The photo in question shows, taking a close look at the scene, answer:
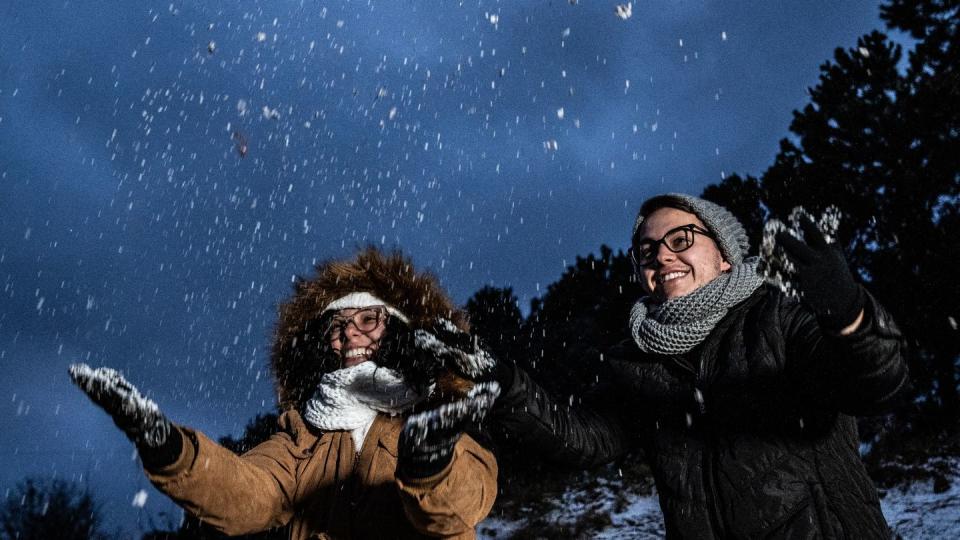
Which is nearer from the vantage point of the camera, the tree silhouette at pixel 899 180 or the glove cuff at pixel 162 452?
the glove cuff at pixel 162 452

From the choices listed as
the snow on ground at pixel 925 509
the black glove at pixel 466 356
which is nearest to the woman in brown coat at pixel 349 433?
the black glove at pixel 466 356

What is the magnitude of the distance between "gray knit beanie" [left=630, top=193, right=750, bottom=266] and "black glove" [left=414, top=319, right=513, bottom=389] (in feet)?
3.71

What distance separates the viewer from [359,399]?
289 cm

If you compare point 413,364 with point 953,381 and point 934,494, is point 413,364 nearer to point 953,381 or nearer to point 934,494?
point 934,494

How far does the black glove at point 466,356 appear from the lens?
2.35 m

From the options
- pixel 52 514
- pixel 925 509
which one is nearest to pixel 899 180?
pixel 925 509

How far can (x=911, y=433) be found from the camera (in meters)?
11.9

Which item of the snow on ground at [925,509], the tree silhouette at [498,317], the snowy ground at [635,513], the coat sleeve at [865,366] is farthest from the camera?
the tree silhouette at [498,317]

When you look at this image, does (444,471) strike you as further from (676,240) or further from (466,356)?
(676,240)

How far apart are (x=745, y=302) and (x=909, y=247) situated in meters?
12.7

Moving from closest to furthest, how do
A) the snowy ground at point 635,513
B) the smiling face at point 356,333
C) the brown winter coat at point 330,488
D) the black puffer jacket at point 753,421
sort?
the black puffer jacket at point 753,421, the brown winter coat at point 330,488, the smiling face at point 356,333, the snowy ground at point 635,513

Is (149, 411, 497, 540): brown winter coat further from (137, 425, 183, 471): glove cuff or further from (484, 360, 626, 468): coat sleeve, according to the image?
(484, 360, 626, 468): coat sleeve

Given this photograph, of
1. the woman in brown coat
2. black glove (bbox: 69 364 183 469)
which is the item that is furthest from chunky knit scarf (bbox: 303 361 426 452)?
black glove (bbox: 69 364 183 469)

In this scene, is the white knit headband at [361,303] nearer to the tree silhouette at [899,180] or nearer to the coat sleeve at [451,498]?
the coat sleeve at [451,498]
